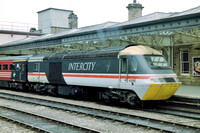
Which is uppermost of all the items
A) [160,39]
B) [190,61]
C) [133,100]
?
[160,39]

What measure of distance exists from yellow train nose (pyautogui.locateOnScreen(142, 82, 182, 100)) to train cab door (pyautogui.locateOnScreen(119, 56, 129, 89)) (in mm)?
1146

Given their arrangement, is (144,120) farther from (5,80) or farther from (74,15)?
(74,15)

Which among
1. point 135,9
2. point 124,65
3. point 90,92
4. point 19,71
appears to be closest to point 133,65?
point 124,65

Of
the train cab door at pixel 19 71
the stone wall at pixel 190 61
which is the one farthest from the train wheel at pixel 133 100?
the train cab door at pixel 19 71

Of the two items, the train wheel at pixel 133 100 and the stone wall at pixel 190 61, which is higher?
the stone wall at pixel 190 61

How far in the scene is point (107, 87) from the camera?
46.5 ft

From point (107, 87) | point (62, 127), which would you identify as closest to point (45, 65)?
point (107, 87)

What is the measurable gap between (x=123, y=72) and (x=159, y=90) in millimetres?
1877

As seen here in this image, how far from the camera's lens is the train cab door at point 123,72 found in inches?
519

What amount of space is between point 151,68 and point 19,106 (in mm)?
6955

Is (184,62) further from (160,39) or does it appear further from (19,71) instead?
(19,71)

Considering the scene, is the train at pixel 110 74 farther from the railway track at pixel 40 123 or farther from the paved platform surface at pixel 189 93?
the railway track at pixel 40 123

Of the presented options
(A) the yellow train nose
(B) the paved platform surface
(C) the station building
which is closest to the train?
(A) the yellow train nose

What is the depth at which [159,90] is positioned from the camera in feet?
41.1
